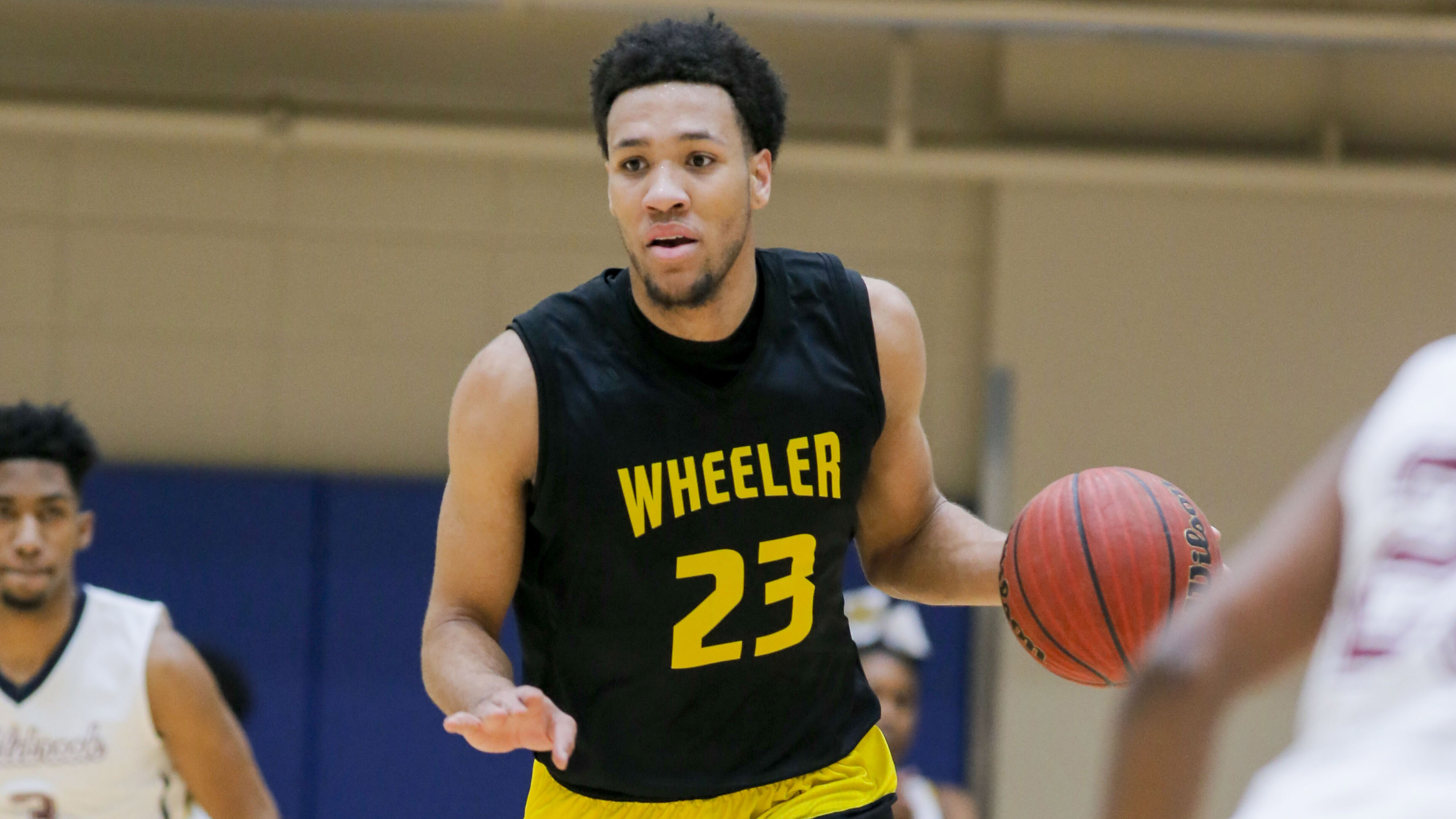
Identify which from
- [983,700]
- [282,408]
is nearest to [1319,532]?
[983,700]

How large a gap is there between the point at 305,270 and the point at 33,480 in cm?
268

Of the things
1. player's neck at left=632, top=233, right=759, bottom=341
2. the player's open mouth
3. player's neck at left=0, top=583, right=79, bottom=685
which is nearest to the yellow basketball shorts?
player's neck at left=632, top=233, right=759, bottom=341

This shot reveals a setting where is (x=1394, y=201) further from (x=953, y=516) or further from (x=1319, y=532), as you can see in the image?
(x=1319, y=532)

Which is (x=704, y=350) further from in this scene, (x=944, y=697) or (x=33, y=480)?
(x=944, y=697)

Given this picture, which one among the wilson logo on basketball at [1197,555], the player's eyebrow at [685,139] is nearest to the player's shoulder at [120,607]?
the player's eyebrow at [685,139]

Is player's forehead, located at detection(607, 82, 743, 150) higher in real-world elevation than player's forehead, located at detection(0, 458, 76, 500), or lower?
higher

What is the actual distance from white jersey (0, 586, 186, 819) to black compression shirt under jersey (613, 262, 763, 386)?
2.03m

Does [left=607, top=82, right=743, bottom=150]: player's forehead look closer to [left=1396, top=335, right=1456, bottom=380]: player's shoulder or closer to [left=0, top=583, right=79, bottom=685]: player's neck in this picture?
[left=1396, top=335, right=1456, bottom=380]: player's shoulder

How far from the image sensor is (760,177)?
282 centimetres

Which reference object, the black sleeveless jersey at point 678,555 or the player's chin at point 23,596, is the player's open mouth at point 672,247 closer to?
the black sleeveless jersey at point 678,555

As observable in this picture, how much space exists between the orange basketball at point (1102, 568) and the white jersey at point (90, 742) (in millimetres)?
2362

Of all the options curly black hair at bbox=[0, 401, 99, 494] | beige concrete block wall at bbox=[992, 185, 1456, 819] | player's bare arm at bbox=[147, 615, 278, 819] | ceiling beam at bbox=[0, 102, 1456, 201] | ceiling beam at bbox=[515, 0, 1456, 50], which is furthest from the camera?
beige concrete block wall at bbox=[992, 185, 1456, 819]

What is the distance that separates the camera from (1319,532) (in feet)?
4.13

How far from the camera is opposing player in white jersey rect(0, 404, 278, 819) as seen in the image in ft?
13.1
